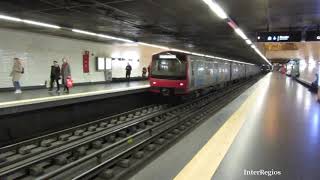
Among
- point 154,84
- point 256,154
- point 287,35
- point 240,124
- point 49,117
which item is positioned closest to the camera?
point 256,154

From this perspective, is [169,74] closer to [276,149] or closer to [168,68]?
[168,68]

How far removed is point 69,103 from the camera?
448 inches

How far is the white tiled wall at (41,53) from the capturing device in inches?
650

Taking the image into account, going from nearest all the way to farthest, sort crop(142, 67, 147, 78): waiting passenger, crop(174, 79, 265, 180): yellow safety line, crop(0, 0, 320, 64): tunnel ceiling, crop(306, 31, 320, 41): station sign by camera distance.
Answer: crop(174, 79, 265, 180): yellow safety line
crop(0, 0, 320, 64): tunnel ceiling
crop(306, 31, 320, 41): station sign
crop(142, 67, 147, 78): waiting passenger

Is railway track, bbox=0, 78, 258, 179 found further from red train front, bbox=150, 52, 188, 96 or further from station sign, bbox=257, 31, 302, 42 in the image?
station sign, bbox=257, 31, 302, 42

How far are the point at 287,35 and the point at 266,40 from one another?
1.05m

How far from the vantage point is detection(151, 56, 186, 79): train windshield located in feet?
50.5

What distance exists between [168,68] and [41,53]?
7292 millimetres

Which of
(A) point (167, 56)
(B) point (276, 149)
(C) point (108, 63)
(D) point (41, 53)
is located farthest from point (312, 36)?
(D) point (41, 53)

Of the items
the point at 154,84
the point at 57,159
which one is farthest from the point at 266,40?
the point at 57,159

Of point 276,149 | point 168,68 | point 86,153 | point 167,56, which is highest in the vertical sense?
point 167,56

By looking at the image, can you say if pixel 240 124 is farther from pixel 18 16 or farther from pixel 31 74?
pixel 31 74

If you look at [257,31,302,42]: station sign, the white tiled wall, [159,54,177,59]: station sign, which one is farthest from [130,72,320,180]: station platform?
the white tiled wall

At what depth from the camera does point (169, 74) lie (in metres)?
15.7
